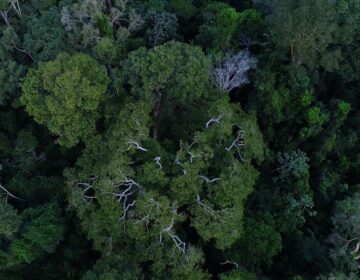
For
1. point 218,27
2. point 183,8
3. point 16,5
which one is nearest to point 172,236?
point 218,27

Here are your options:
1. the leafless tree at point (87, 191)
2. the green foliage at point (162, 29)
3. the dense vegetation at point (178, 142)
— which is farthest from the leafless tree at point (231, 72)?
the leafless tree at point (87, 191)

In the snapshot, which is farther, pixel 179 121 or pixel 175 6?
pixel 175 6

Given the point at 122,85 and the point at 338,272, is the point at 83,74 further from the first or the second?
the point at 338,272

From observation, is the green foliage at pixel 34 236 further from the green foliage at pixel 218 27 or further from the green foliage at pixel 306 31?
the green foliage at pixel 306 31

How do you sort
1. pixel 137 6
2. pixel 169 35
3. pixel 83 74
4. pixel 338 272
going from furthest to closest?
pixel 137 6, pixel 169 35, pixel 83 74, pixel 338 272

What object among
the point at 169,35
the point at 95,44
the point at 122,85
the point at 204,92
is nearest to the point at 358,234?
the point at 204,92

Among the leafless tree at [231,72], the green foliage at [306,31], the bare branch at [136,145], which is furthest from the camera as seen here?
the leafless tree at [231,72]

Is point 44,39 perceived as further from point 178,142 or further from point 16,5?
point 178,142

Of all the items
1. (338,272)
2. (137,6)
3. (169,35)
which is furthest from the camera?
(137,6)
